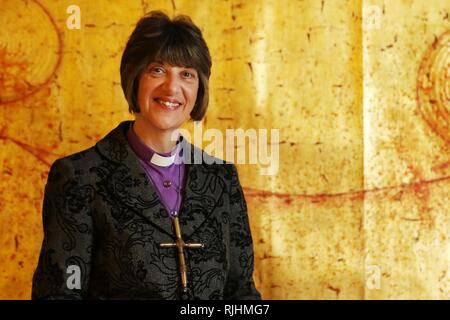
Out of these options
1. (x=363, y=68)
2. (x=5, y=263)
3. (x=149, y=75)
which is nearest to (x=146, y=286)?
(x=149, y=75)

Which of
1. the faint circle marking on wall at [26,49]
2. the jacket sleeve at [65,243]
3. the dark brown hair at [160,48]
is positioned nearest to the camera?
the jacket sleeve at [65,243]

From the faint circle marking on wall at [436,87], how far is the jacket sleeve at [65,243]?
1.54 metres

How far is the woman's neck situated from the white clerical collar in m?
0.01

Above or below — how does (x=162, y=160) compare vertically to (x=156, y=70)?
below

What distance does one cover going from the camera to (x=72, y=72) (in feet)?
8.40

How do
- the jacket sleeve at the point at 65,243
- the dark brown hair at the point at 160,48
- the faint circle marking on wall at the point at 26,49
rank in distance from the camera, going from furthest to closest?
the faint circle marking on wall at the point at 26,49, the dark brown hair at the point at 160,48, the jacket sleeve at the point at 65,243

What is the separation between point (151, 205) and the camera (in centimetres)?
164

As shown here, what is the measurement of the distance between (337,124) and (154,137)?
44.5 inches

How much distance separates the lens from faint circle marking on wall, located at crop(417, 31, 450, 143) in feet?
8.84

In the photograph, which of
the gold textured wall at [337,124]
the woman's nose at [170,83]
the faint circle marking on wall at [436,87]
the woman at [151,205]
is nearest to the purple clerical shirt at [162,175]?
the woman at [151,205]

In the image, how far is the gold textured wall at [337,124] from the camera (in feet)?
8.66

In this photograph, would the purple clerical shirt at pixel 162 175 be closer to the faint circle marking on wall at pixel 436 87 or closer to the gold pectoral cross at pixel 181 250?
the gold pectoral cross at pixel 181 250

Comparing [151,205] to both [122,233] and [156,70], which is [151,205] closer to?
[122,233]

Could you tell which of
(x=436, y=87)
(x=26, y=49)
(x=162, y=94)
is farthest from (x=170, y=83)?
(x=436, y=87)
